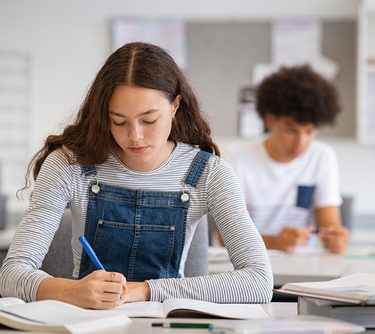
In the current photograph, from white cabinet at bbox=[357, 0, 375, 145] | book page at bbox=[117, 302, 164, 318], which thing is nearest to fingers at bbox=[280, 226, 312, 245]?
book page at bbox=[117, 302, 164, 318]

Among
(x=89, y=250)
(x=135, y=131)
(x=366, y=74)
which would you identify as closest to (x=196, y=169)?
(x=135, y=131)

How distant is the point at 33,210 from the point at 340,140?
3.36 metres

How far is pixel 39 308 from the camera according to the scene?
151 centimetres

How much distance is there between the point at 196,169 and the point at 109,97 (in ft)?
0.93

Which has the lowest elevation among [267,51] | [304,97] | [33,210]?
[33,210]

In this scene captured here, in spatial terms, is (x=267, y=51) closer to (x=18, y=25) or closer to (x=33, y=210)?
(x=18, y=25)

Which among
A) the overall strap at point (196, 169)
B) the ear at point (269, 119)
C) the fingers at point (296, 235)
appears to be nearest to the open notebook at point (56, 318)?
the overall strap at point (196, 169)

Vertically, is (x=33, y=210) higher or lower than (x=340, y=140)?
lower

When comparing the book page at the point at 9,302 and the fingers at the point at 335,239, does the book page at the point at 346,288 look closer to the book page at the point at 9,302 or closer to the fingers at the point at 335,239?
the book page at the point at 9,302

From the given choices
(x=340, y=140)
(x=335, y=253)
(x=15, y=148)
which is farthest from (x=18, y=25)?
(x=335, y=253)

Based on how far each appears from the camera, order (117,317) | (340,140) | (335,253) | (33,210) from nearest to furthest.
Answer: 1. (117,317)
2. (33,210)
3. (335,253)
4. (340,140)

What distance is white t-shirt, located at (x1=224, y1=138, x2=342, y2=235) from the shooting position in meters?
3.31

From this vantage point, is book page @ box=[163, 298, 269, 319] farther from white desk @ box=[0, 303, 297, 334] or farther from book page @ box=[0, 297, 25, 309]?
book page @ box=[0, 297, 25, 309]

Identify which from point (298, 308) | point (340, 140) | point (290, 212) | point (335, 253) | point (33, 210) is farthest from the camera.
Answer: point (340, 140)
